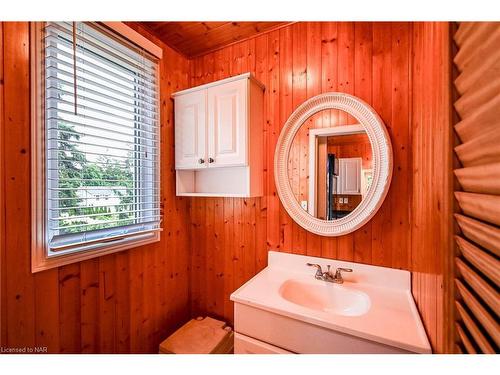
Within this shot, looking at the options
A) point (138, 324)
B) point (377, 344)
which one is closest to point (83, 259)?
point (138, 324)

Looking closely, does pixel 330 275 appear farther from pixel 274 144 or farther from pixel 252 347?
pixel 274 144

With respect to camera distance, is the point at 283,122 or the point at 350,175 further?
the point at 283,122

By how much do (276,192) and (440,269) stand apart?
0.87 m

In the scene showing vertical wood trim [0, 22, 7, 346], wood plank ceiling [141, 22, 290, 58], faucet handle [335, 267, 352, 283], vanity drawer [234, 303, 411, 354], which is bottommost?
vanity drawer [234, 303, 411, 354]

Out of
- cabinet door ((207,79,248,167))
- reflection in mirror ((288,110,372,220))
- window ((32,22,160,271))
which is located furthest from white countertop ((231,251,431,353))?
window ((32,22,160,271))

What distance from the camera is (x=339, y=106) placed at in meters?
1.17

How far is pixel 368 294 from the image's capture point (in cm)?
103

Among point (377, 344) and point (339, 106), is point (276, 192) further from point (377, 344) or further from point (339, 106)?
point (377, 344)

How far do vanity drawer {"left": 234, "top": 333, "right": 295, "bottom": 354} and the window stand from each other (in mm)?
782

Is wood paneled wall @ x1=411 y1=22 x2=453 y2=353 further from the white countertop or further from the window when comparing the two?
the window

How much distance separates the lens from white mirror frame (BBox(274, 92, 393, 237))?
1.07 m

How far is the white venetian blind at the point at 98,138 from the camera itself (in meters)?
0.95

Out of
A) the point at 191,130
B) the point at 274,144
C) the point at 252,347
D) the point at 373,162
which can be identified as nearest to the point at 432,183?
the point at 373,162

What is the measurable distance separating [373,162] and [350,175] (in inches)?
5.0
